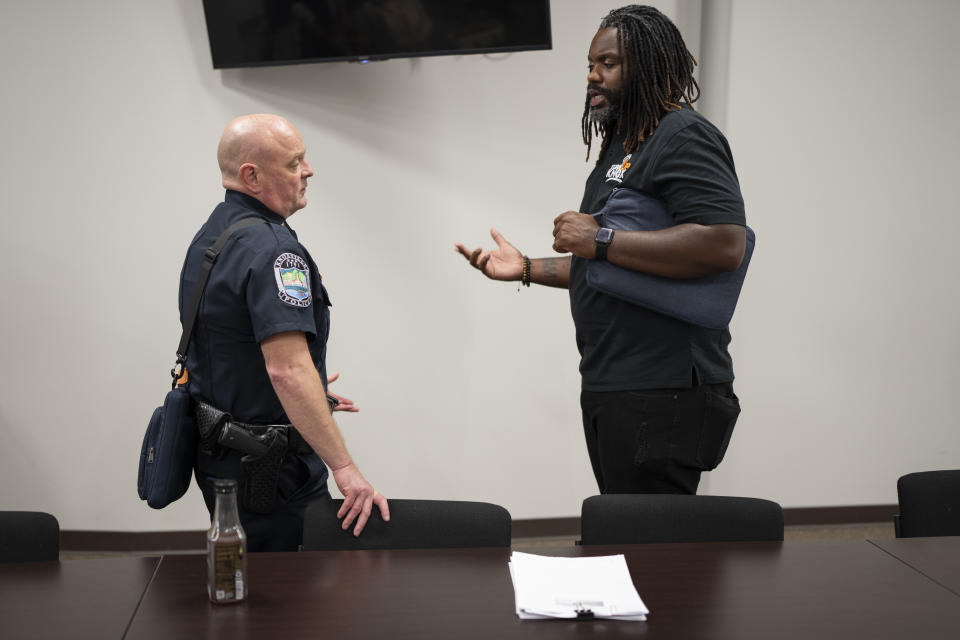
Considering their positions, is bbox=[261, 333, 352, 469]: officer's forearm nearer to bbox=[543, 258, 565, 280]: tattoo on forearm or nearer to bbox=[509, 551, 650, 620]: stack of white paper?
bbox=[509, 551, 650, 620]: stack of white paper

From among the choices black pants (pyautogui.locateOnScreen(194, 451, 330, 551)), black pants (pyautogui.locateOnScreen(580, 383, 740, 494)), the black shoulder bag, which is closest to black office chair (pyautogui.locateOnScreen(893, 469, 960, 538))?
black pants (pyautogui.locateOnScreen(580, 383, 740, 494))

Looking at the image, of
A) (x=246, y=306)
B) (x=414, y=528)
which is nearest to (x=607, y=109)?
(x=246, y=306)

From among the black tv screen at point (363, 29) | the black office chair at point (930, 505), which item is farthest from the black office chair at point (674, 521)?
the black tv screen at point (363, 29)

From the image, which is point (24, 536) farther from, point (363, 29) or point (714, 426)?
point (363, 29)

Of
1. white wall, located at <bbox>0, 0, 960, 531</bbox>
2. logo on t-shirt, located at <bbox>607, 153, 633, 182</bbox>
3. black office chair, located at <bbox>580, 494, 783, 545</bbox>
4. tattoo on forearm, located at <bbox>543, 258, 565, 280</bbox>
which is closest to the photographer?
black office chair, located at <bbox>580, 494, 783, 545</bbox>

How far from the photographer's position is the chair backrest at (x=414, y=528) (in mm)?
1840

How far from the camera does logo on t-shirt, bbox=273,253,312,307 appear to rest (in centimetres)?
187

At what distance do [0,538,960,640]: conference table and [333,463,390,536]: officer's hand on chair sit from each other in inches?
5.9

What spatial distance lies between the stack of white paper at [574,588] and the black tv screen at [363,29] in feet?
7.78

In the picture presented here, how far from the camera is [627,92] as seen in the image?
2.19m

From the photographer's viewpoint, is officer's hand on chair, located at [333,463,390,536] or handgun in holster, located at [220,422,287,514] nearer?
officer's hand on chair, located at [333,463,390,536]

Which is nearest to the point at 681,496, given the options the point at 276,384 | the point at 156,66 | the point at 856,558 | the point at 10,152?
the point at 856,558

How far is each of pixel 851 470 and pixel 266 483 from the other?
3.12 meters

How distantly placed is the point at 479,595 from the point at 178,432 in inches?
34.1
